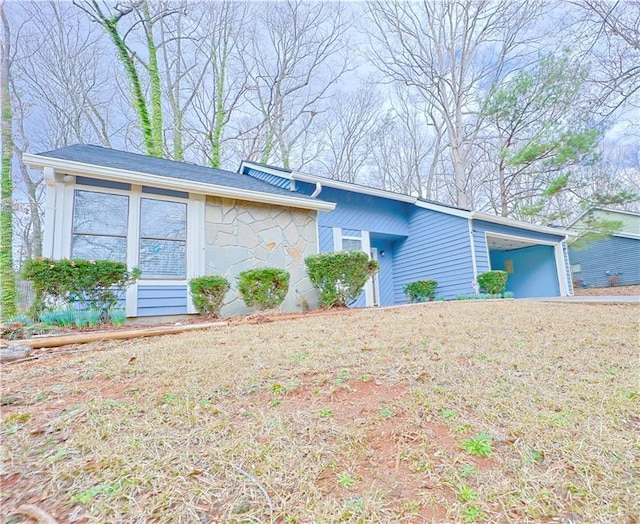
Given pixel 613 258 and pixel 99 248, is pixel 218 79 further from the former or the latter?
pixel 613 258

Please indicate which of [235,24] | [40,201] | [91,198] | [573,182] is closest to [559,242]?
[573,182]

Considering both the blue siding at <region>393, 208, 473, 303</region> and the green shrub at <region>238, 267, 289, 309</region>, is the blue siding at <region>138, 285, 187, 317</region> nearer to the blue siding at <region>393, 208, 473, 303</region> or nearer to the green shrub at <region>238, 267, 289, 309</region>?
the green shrub at <region>238, 267, 289, 309</region>

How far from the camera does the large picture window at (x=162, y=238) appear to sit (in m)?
5.38

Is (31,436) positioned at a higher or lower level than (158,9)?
lower

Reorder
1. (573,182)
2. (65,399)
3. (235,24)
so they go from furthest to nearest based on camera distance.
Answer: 1. (235,24)
2. (573,182)
3. (65,399)

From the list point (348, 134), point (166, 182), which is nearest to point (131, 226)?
point (166, 182)

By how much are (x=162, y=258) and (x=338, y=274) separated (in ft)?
10.4

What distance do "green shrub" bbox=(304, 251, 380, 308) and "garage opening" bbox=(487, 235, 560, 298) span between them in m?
7.07

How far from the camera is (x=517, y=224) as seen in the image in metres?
10.1

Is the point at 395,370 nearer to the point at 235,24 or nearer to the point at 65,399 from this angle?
the point at 65,399

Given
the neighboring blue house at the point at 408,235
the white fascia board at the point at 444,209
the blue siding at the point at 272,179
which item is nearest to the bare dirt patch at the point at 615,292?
the neighboring blue house at the point at 408,235

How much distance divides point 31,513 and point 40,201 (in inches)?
617

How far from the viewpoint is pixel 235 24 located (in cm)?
1402

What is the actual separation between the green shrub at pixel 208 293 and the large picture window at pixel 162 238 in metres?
0.54
